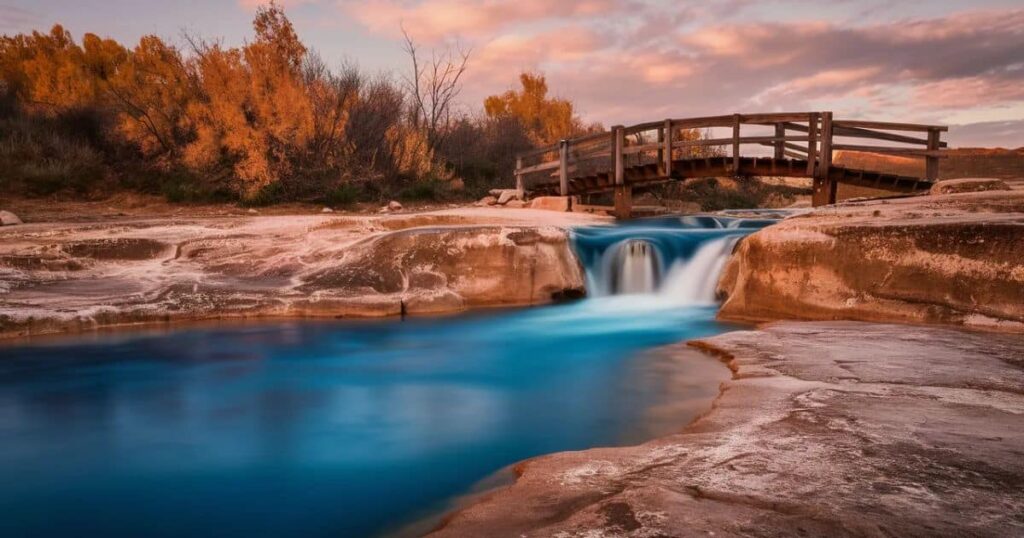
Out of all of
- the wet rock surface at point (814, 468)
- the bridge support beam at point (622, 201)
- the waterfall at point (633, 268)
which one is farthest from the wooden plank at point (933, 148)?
the wet rock surface at point (814, 468)

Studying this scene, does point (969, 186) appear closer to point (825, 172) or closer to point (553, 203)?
point (825, 172)

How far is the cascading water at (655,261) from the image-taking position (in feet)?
29.8

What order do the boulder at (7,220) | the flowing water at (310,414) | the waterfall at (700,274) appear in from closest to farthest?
the flowing water at (310,414) → the waterfall at (700,274) → the boulder at (7,220)

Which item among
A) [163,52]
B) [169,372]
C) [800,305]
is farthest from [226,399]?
[163,52]

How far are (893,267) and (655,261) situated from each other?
3713 millimetres

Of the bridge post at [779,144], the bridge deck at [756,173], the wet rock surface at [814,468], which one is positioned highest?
the bridge post at [779,144]

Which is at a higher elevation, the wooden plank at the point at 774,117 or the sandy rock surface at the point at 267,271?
the wooden plank at the point at 774,117

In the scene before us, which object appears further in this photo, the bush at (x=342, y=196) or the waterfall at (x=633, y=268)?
the bush at (x=342, y=196)

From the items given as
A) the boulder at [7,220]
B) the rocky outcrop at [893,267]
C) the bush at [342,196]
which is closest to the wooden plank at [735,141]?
the rocky outcrop at [893,267]

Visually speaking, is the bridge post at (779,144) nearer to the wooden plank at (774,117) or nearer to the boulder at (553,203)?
the wooden plank at (774,117)

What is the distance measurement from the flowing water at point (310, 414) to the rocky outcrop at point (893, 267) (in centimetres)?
70

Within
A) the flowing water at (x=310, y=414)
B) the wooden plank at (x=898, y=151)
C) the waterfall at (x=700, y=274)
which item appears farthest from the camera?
the wooden plank at (x=898, y=151)

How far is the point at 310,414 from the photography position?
14.5ft

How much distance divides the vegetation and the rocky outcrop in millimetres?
12315
